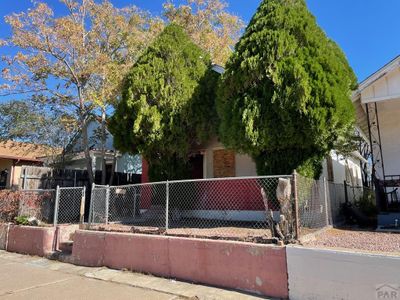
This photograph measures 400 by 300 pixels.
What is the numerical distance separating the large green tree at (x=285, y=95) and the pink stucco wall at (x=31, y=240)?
5715 millimetres

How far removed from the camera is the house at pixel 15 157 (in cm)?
1947

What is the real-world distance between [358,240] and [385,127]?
17.2ft

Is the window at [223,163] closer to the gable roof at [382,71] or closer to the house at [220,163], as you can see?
the house at [220,163]

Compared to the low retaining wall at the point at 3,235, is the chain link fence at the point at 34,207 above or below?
above

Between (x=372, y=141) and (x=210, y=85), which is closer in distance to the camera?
(x=372, y=141)

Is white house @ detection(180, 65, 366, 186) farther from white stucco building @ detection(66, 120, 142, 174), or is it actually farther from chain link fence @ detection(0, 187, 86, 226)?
white stucco building @ detection(66, 120, 142, 174)

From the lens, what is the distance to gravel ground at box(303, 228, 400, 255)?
5.75 metres

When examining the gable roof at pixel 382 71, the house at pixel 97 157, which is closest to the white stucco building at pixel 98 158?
the house at pixel 97 157

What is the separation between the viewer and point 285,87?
26.0ft

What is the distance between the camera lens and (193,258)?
660 cm

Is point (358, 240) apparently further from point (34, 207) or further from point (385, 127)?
point (34, 207)

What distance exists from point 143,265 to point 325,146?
5.04 metres

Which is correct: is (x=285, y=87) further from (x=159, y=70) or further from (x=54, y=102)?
(x=54, y=102)

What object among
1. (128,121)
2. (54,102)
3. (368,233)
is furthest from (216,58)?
(368,233)
